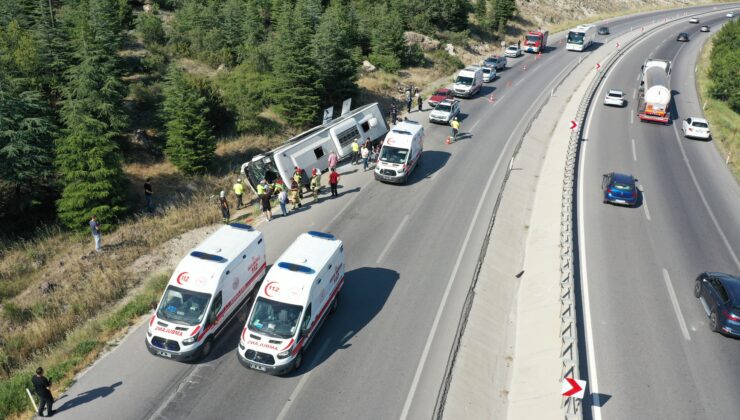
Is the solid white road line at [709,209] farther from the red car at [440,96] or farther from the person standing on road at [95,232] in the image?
the person standing on road at [95,232]

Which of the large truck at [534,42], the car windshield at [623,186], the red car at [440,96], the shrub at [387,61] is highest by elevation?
the large truck at [534,42]

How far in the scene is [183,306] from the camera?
1412cm

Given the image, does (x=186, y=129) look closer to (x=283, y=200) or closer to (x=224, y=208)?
(x=224, y=208)

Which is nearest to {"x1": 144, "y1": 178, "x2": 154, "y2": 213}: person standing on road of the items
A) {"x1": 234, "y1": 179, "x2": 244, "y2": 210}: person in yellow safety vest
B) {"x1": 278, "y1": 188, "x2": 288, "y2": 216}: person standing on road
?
{"x1": 234, "y1": 179, "x2": 244, "y2": 210}: person in yellow safety vest

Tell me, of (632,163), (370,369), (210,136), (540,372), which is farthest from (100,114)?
(632,163)

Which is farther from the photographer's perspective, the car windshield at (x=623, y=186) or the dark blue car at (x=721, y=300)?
the car windshield at (x=623, y=186)

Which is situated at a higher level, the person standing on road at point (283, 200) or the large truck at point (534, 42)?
the large truck at point (534, 42)

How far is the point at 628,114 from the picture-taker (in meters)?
39.8

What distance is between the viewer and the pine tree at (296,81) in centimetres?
3534

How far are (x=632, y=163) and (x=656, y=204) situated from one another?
20.1ft

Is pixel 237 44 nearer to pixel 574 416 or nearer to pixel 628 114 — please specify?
pixel 628 114

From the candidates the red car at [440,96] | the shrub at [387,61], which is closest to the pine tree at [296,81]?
the red car at [440,96]

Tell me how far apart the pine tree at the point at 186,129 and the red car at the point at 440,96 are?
18.5 metres

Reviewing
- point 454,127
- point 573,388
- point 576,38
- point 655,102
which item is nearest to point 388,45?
point 454,127
